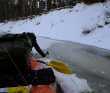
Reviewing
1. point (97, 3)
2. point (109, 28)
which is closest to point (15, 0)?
point (97, 3)

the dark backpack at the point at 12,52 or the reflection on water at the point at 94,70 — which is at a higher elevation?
the dark backpack at the point at 12,52

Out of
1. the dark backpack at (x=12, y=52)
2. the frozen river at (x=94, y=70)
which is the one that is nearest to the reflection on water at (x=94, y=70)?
the frozen river at (x=94, y=70)

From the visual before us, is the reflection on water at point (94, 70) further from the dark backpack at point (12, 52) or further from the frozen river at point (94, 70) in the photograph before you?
→ the dark backpack at point (12, 52)

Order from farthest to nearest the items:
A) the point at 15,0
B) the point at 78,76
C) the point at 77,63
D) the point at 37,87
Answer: the point at 15,0
the point at 77,63
the point at 78,76
the point at 37,87

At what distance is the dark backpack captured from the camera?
140 centimetres

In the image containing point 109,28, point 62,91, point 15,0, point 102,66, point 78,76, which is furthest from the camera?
point 15,0

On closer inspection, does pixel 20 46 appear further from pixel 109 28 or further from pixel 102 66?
pixel 109 28

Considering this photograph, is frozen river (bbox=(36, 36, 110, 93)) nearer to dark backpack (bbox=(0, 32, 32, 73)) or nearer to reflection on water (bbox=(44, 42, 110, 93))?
reflection on water (bbox=(44, 42, 110, 93))

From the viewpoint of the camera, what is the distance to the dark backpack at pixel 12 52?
140cm

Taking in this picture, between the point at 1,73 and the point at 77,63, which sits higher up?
the point at 1,73

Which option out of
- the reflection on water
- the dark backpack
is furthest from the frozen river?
the dark backpack

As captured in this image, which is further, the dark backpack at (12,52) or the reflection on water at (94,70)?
the reflection on water at (94,70)

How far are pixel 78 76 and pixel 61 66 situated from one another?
1.51 ft

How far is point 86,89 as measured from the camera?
1.77 meters
